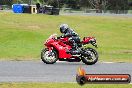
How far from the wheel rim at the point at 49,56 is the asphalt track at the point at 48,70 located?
0.23 meters

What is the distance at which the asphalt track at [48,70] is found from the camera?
11.5 m

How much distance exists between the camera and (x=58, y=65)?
1495 cm

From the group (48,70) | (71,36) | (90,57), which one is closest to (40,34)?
(71,36)

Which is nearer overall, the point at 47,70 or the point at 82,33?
the point at 47,70

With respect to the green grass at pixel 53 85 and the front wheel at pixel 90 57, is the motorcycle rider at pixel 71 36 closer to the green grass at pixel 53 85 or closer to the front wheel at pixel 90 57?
the front wheel at pixel 90 57

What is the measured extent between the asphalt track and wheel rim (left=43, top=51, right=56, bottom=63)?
0.76ft

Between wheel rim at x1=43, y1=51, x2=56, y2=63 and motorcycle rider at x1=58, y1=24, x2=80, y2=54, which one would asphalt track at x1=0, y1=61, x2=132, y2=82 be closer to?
wheel rim at x1=43, y1=51, x2=56, y2=63

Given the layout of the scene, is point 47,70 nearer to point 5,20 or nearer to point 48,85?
point 48,85

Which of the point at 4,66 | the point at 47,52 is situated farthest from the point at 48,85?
the point at 47,52

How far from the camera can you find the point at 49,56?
1548cm

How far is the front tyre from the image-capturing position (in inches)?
607

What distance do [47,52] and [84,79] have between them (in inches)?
399

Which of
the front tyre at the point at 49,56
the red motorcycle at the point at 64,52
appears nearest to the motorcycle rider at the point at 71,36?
the red motorcycle at the point at 64,52

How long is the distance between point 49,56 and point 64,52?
0.57m
